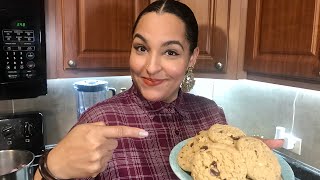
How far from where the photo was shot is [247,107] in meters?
1.68

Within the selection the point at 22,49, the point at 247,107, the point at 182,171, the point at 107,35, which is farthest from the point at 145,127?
the point at 247,107

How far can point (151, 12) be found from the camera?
89 cm

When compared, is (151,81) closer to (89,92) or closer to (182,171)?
(182,171)

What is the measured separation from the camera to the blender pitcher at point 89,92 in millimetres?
1450

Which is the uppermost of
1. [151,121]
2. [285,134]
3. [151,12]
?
[151,12]

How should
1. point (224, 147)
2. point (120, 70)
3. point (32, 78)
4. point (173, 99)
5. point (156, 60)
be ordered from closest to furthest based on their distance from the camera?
1. point (224, 147)
2. point (156, 60)
3. point (173, 99)
4. point (32, 78)
5. point (120, 70)

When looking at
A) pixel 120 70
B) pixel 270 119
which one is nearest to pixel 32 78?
pixel 120 70

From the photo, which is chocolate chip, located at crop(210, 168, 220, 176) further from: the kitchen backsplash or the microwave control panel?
the kitchen backsplash

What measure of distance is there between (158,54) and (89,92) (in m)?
0.71

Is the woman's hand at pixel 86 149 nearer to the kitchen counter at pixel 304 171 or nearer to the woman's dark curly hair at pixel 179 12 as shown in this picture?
the woman's dark curly hair at pixel 179 12

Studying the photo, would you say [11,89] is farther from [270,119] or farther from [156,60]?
[270,119]

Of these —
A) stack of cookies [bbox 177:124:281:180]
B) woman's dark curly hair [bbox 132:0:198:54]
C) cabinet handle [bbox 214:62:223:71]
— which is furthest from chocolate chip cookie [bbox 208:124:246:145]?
cabinet handle [bbox 214:62:223:71]

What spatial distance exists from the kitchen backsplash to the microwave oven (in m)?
0.33

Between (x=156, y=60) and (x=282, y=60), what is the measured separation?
1.63 feet
